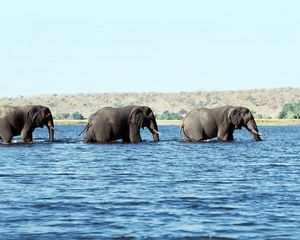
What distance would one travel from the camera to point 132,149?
51.8 metres

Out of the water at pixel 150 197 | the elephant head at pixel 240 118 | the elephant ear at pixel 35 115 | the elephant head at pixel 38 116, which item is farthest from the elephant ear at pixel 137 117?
the water at pixel 150 197

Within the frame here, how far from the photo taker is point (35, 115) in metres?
57.2

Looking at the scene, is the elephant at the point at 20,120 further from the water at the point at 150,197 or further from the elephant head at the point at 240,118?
the elephant head at the point at 240,118

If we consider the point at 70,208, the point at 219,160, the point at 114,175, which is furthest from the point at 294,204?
the point at 219,160

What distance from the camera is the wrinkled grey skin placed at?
185 ft

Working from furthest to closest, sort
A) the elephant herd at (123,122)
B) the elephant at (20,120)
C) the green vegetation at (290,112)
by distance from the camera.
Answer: the green vegetation at (290,112), the elephant herd at (123,122), the elephant at (20,120)

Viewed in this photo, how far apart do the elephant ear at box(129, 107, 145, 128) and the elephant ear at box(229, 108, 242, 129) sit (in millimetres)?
5394

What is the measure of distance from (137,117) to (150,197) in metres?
30.7

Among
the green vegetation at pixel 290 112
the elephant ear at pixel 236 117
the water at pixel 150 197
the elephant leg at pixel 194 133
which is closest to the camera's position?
the water at pixel 150 197

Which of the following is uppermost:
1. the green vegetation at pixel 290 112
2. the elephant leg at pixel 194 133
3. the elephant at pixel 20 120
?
the elephant at pixel 20 120

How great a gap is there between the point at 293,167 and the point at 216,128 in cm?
1987

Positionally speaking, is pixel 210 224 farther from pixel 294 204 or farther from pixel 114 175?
pixel 114 175

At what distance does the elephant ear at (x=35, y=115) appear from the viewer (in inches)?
2239

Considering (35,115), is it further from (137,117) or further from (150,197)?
(150,197)
